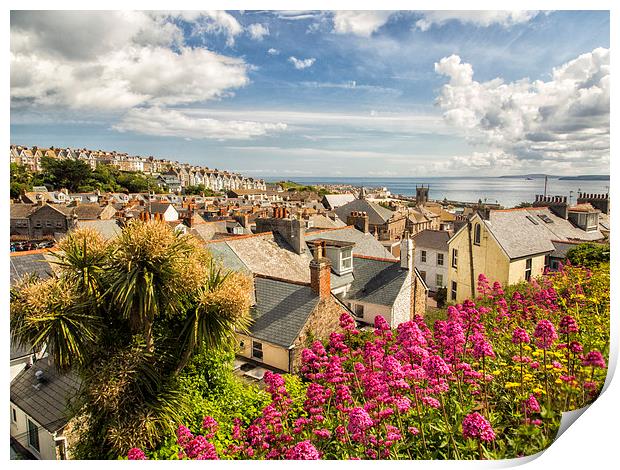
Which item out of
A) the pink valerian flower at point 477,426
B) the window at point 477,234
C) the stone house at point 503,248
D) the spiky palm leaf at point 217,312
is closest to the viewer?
the pink valerian flower at point 477,426

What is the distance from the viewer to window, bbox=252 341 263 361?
7.69 meters

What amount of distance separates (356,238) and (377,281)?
166 inches

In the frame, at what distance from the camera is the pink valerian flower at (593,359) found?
392cm

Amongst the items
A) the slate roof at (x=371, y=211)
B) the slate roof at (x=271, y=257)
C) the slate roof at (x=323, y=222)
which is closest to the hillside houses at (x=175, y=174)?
the slate roof at (x=371, y=211)

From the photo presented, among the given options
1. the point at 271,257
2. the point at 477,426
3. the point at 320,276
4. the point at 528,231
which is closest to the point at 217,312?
the point at 477,426

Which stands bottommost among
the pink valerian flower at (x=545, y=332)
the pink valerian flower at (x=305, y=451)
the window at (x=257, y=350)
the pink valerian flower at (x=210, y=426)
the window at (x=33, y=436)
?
the window at (x=33, y=436)

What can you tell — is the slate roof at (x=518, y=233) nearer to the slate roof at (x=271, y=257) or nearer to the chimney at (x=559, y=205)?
the chimney at (x=559, y=205)

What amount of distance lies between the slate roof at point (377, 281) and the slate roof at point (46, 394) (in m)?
6.91

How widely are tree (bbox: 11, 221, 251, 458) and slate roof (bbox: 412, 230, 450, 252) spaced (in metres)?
14.6

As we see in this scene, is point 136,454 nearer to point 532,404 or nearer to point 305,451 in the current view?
point 305,451

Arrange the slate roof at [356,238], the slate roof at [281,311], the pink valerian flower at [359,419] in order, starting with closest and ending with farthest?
the pink valerian flower at [359,419] → the slate roof at [281,311] → the slate roof at [356,238]

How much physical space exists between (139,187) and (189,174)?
38715 millimetres

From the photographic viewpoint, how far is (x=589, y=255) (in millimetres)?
9938

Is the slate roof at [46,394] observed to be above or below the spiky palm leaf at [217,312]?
below
